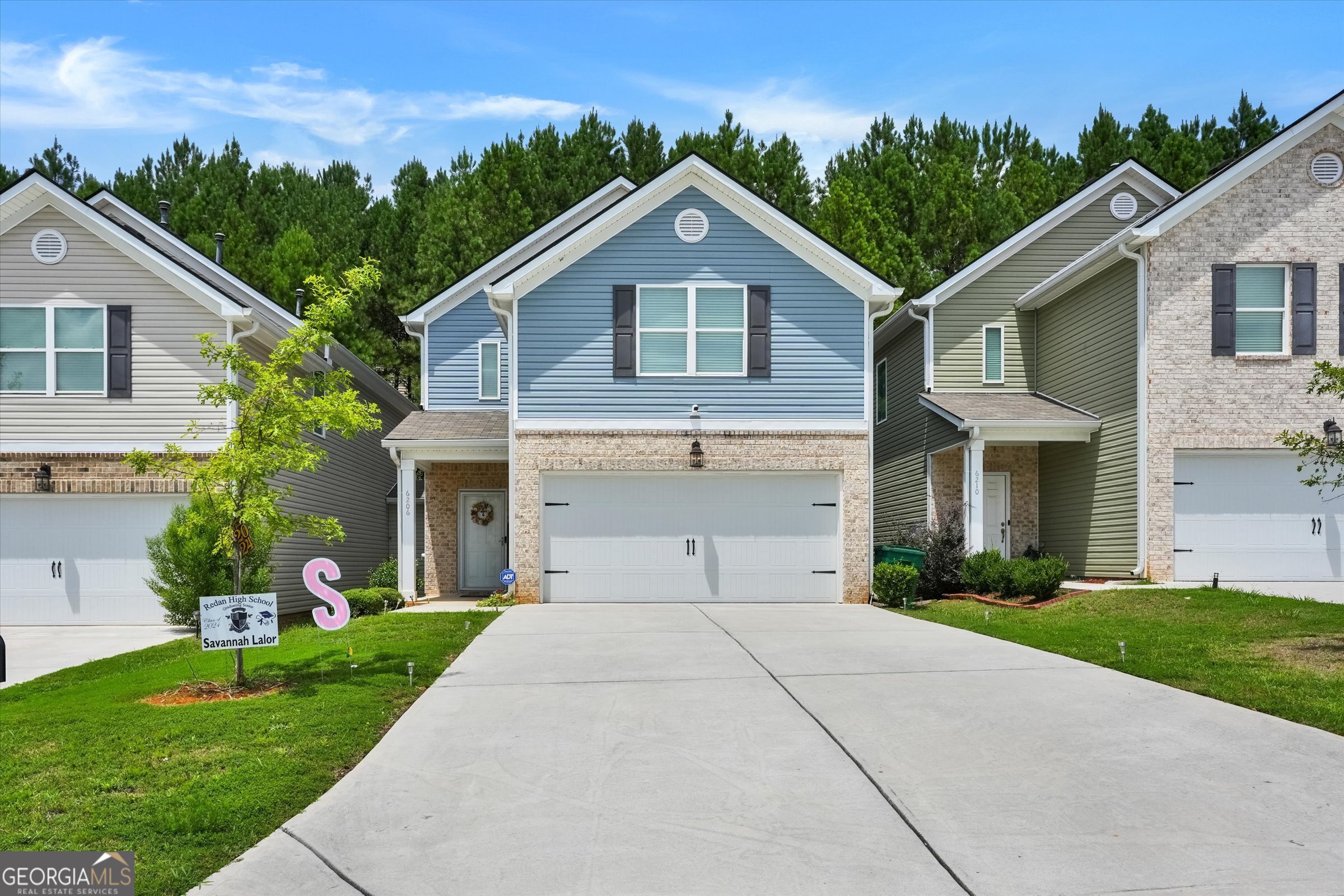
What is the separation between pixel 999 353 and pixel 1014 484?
277cm

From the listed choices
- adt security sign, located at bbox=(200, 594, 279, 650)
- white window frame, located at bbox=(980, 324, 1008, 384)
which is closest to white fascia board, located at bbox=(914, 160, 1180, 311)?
white window frame, located at bbox=(980, 324, 1008, 384)

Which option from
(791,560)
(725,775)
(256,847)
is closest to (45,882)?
(256,847)

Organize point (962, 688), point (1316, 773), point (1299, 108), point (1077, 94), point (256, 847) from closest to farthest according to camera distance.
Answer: point (256, 847), point (1316, 773), point (962, 688), point (1299, 108), point (1077, 94)

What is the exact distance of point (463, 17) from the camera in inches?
599

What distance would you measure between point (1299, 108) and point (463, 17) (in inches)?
1193

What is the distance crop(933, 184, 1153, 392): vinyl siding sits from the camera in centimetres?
2236

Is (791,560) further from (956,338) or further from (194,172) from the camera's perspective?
(194,172)

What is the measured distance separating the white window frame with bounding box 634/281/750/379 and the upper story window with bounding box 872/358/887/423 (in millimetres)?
8517

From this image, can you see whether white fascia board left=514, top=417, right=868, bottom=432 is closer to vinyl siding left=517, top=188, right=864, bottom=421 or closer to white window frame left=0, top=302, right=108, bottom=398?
vinyl siding left=517, top=188, right=864, bottom=421

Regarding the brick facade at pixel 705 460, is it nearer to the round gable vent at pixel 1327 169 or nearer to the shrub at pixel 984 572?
the shrub at pixel 984 572

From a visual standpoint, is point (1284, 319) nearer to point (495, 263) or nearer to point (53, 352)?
point (495, 263)

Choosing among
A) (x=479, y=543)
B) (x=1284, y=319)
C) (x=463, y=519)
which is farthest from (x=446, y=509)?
(x=1284, y=319)

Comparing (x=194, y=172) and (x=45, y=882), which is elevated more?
(x=194, y=172)

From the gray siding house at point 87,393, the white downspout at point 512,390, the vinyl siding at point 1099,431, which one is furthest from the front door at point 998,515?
the gray siding house at point 87,393
